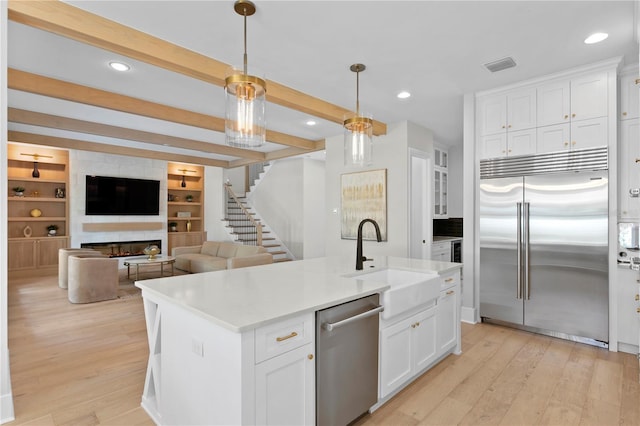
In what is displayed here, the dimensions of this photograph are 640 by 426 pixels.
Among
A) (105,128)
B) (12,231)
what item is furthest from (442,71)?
(12,231)

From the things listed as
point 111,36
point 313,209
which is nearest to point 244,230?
point 313,209

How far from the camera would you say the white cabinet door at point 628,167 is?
3180mm

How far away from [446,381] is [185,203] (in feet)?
27.4

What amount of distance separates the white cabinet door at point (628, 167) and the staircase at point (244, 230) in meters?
6.79

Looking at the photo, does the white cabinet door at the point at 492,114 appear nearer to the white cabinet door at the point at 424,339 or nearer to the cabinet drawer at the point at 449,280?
the cabinet drawer at the point at 449,280

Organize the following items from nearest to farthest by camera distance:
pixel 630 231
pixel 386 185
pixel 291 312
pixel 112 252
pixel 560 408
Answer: pixel 291 312
pixel 560 408
pixel 630 231
pixel 386 185
pixel 112 252

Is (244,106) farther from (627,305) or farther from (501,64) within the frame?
Answer: (627,305)

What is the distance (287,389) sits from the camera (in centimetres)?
156

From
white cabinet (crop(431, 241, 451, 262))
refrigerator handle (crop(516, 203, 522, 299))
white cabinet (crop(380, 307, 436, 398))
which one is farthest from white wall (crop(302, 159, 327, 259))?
white cabinet (crop(380, 307, 436, 398))

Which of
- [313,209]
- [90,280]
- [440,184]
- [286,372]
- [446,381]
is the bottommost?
[446,381]

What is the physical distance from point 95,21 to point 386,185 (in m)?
4.04

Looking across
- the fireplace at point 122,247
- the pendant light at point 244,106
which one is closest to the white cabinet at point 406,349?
the pendant light at point 244,106

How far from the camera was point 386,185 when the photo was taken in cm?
530

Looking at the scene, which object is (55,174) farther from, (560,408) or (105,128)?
(560,408)
